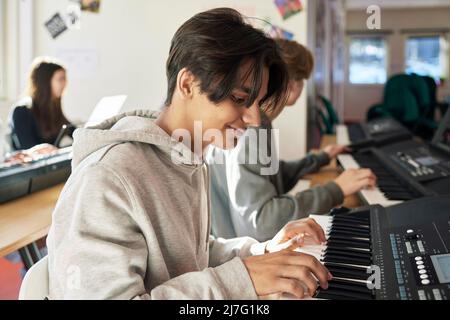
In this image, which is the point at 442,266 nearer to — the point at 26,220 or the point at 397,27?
the point at 26,220

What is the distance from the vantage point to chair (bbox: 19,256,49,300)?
2.16 ft

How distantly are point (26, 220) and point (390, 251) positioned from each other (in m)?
1.08

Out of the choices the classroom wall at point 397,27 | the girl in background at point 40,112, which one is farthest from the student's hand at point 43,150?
the classroom wall at point 397,27

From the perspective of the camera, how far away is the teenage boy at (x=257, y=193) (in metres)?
1.30

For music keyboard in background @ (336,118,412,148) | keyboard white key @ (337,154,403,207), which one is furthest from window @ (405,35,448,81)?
keyboard white key @ (337,154,403,207)

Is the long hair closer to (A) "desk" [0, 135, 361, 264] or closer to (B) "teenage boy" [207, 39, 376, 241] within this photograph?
(A) "desk" [0, 135, 361, 264]

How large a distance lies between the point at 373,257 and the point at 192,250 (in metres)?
0.28

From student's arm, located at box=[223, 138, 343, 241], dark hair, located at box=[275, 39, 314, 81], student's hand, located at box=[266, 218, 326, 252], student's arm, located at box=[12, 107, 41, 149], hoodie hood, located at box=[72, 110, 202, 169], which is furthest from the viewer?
student's arm, located at box=[12, 107, 41, 149]

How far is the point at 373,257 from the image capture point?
2.54 ft

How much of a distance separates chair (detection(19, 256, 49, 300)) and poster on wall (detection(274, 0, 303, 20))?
1582mm

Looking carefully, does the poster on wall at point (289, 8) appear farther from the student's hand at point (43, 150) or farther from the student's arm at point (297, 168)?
the student's hand at point (43, 150)

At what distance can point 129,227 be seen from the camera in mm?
623

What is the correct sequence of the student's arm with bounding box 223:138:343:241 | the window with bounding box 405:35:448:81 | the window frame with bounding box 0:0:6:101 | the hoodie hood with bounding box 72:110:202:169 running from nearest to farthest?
1. the hoodie hood with bounding box 72:110:202:169
2. the student's arm with bounding box 223:138:343:241
3. the window frame with bounding box 0:0:6:101
4. the window with bounding box 405:35:448:81

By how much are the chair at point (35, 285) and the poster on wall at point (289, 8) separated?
1.58 meters
